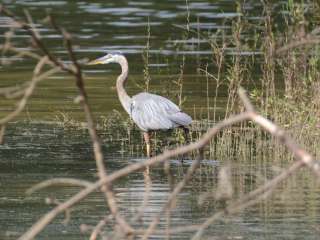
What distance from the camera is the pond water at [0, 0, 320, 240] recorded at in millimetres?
8594

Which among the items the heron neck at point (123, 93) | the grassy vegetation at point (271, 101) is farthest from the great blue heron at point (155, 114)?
the heron neck at point (123, 93)

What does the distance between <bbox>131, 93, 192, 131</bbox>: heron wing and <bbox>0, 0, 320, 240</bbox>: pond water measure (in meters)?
0.36

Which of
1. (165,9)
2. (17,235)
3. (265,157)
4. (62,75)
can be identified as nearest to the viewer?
(17,235)

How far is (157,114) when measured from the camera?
12523mm

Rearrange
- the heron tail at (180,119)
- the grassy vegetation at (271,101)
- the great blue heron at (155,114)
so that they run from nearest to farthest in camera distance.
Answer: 1. the grassy vegetation at (271,101)
2. the heron tail at (180,119)
3. the great blue heron at (155,114)

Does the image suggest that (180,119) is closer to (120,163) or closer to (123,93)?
(120,163)

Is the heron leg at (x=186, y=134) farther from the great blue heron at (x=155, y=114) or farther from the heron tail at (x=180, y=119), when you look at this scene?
the heron tail at (x=180, y=119)

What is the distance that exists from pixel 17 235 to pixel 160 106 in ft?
15.1

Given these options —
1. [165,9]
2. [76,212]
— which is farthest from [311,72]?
[165,9]

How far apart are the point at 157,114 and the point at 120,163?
1.06m

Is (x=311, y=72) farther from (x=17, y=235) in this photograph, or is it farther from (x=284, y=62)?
(x=17, y=235)

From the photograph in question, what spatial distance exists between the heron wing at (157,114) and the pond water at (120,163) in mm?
359

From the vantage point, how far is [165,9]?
91.0 ft

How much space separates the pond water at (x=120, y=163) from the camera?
859cm
